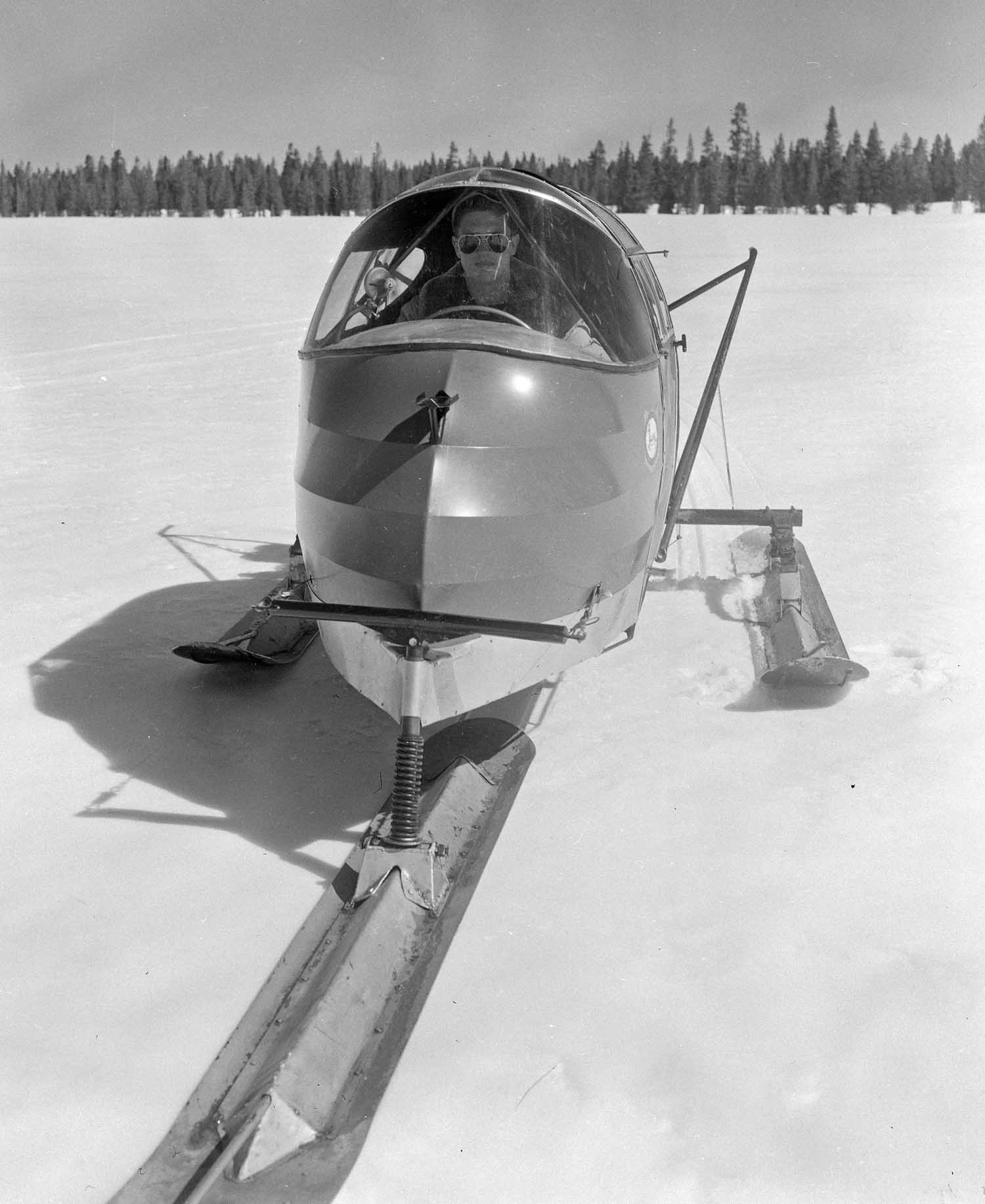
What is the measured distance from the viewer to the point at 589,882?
4.11m

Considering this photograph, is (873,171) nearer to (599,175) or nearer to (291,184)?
(599,175)

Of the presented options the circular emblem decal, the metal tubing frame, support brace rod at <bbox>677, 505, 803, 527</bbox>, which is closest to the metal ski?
the circular emblem decal

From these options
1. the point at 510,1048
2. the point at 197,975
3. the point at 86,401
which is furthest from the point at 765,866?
the point at 86,401

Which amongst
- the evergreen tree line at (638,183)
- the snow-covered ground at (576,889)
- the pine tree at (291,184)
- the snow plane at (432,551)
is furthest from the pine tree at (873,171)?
the snow plane at (432,551)

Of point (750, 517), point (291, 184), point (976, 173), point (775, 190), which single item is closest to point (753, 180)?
point (775, 190)

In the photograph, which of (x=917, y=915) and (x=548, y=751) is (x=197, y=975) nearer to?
(x=548, y=751)

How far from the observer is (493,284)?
15.8ft

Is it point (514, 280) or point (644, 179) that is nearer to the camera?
point (514, 280)

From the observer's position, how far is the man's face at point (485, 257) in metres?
4.81

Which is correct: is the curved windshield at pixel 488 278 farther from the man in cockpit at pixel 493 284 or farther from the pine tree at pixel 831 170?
the pine tree at pixel 831 170

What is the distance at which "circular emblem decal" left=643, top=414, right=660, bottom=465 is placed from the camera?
4.69 m

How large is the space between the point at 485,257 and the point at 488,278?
96 mm

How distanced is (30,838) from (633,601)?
256 cm

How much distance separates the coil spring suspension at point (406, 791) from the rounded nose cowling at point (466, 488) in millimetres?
465
